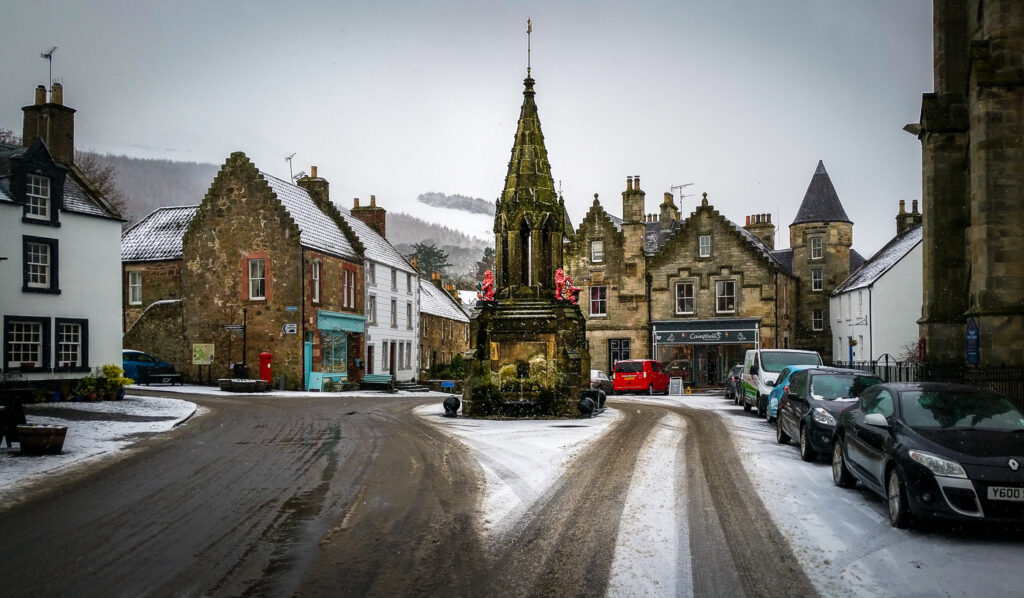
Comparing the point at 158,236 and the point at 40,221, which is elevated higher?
the point at 158,236

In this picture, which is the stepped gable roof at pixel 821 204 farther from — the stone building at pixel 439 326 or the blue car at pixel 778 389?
the blue car at pixel 778 389

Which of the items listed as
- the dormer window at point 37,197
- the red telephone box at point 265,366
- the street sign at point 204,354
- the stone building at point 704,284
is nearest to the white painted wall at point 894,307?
the stone building at point 704,284

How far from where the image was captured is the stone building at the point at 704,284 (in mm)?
45719

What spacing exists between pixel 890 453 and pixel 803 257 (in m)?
42.0

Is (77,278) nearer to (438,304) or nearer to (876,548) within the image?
(876,548)

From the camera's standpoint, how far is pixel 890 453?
29.5 feet

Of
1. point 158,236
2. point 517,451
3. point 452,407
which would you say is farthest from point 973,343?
point 158,236

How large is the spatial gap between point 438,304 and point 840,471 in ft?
157

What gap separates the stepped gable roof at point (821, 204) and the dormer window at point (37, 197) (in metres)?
39.0

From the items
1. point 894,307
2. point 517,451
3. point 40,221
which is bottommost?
point 517,451

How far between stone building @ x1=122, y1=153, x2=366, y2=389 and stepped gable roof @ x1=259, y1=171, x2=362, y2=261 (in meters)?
0.08

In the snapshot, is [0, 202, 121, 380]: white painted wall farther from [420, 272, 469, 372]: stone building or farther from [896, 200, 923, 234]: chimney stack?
[896, 200, 923, 234]: chimney stack

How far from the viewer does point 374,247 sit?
46.5 meters

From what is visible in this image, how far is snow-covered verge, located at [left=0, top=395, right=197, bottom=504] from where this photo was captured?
12.3m
